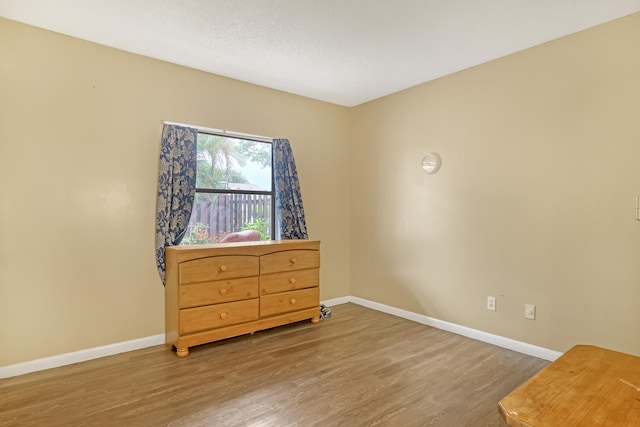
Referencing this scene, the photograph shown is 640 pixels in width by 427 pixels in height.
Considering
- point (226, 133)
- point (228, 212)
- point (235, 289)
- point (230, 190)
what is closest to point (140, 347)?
point (235, 289)

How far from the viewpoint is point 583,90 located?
2547mm

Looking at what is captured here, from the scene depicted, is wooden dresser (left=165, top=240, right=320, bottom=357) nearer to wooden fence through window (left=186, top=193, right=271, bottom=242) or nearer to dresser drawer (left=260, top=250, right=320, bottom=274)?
dresser drawer (left=260, top=250, right=320, bottom=274)

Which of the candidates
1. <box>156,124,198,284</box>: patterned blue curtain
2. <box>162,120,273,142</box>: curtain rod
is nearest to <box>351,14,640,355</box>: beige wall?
<box>162,120,273,142</box>: curtain rod

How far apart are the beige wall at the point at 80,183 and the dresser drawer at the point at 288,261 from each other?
0.96 m

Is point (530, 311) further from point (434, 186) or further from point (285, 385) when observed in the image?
point (285, 385)

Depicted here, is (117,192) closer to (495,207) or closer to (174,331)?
(174,331)

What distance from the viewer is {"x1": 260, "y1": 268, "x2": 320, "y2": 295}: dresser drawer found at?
3.27m

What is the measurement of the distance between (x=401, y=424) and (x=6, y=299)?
8.98 ft

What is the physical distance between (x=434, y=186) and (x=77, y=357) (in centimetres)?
341

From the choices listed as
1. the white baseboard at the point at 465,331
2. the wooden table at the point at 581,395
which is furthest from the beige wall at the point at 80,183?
the wooden table at the point at 581,395

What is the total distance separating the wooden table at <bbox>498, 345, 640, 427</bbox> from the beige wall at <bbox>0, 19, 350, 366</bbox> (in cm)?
288

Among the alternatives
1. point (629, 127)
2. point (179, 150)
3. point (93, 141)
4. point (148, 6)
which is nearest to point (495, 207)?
point (629, 127)

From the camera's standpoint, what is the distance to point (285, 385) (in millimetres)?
2324

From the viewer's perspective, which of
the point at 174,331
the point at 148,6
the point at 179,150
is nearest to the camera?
the point at 148,6
